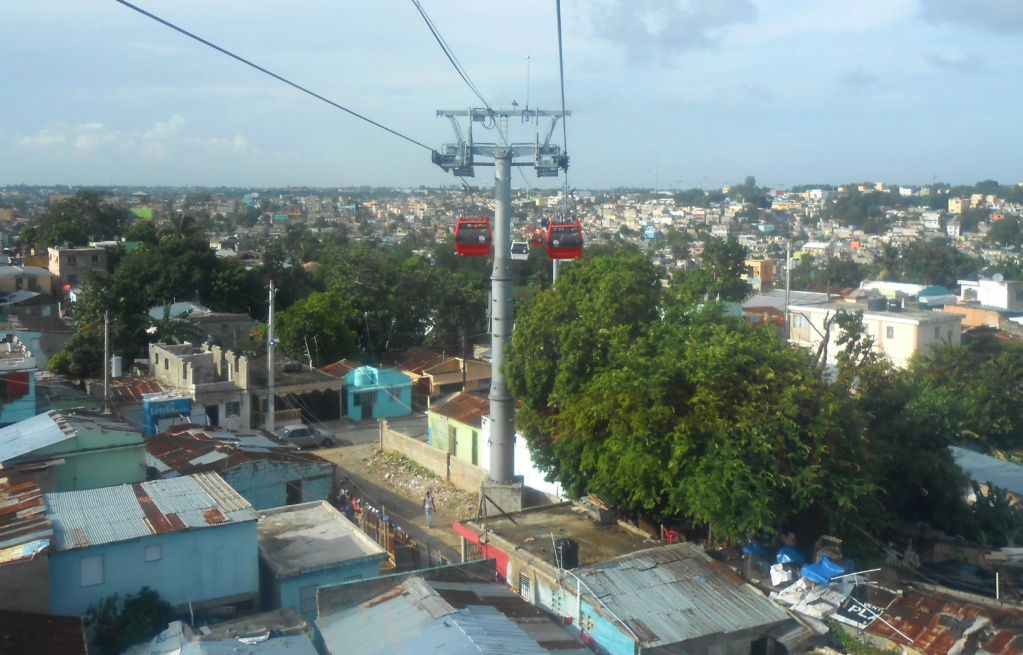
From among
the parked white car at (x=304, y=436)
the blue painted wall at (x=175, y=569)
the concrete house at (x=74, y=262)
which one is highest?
the concrete house at (x=74, y=262)

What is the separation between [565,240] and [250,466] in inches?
244

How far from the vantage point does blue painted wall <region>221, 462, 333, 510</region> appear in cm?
1443

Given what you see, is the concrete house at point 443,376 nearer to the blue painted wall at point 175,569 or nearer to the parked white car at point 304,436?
the parked white car at point 304,436

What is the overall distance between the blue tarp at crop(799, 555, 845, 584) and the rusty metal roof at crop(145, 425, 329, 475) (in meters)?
8.46

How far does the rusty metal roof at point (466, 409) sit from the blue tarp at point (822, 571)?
949 cm

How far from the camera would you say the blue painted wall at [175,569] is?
27.5 feet

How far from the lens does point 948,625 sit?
9180mm

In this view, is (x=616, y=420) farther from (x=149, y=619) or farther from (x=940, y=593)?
(x=149, y=619)

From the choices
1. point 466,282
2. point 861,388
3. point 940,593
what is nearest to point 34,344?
point 466,282

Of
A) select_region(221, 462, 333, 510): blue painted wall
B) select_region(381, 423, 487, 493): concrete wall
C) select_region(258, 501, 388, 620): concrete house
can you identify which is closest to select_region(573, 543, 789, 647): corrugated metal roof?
select_region(258, 501, 388, 620): concrete house

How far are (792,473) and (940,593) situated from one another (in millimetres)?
2139

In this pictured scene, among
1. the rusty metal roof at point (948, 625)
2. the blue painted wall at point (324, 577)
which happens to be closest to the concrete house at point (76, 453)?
the blue painted wall at point (324, 577)

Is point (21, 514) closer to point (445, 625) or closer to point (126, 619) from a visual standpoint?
point (126, 619)

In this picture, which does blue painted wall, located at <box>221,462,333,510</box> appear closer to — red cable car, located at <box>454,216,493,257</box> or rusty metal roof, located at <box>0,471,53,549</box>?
rusty metal roof, located at <box>0,471,53,549</box>
